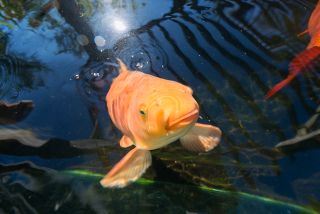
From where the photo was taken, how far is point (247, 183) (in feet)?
5.82

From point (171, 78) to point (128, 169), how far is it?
103cm

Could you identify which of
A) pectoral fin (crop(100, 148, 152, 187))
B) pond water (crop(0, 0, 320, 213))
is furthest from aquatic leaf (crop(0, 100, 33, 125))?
pectoral fin (crop(100, 148, 152, 187))

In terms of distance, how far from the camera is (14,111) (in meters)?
2.39

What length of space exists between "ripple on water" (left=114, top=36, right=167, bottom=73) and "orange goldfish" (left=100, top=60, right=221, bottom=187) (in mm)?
720

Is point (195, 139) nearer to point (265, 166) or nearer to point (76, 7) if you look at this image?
point (265, 166)

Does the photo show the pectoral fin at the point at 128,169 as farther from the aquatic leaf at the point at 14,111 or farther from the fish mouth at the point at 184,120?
the aquatic leaf at the point at 14,111

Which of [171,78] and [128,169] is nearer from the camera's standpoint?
[128,169]

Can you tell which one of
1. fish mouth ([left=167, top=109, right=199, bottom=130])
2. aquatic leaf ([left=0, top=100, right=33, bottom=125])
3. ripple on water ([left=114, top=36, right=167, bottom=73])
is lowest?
aquatic leaf ([left=0, top=100, right=33, bottom=125])

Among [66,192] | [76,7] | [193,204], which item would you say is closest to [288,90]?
[193,204]

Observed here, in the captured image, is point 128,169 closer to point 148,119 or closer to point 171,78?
point 148,119

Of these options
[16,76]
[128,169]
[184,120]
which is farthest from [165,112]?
[16,76]

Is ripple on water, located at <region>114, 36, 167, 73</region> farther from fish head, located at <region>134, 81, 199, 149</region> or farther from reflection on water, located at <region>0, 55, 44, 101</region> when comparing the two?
fish head, located at <region>134, 81, 199, 149</region>

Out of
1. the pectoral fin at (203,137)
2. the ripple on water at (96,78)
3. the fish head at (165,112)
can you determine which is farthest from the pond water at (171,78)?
the fish head at (165,112)

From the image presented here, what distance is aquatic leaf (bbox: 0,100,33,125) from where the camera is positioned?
2.36 meters
